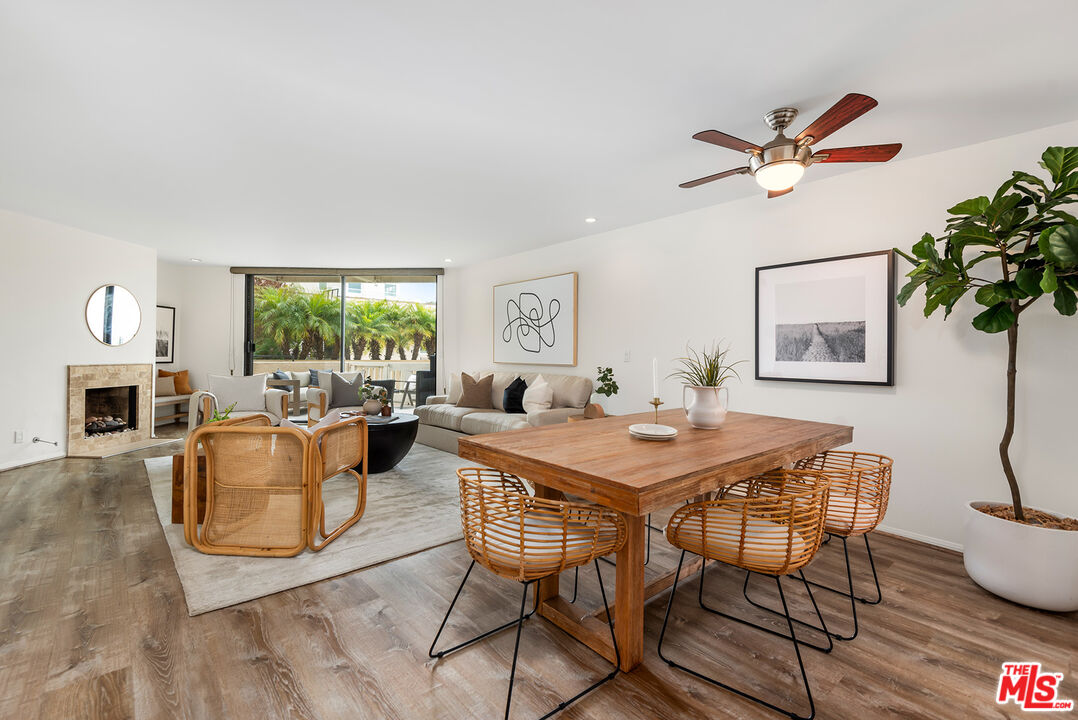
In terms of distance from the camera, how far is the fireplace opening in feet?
17.7

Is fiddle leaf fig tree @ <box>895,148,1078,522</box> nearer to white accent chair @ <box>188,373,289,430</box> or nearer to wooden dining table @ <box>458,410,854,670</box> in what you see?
wooden dining table @ <box>458,410,854,670</box>

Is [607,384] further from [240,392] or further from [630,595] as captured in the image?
[240,392]

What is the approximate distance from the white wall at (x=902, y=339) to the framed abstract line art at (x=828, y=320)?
85 millimetres

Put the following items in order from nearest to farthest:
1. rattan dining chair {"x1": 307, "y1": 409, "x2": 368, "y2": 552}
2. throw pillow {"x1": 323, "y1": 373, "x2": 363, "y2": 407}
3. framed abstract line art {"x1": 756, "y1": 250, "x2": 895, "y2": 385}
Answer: rattan dining chair {"x1": 307, "y1": 409, "x2": 368, "y2": 552} → framed abstract line art {"x1": 756, "y1": 250, "x2": 895, "y2": 385} → throw pillow {"x1": 323, "y1": 373, "x2": 363, "y2": 407}

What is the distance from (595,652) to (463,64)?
8.07ft

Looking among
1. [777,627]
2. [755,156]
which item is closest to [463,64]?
[755,156]

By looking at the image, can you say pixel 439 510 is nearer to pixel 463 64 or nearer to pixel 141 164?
pixel 463 64

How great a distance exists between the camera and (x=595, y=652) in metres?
1.90

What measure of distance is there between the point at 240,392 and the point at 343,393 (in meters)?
1.12

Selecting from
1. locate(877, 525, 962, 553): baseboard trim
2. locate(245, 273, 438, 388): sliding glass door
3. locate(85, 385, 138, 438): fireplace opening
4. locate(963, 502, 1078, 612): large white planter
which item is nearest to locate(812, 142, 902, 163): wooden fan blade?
locate(963, 502, 1078, 612): large white planter

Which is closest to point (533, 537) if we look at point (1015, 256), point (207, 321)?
point (1015, 256)

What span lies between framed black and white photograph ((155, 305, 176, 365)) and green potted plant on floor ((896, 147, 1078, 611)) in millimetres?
8377

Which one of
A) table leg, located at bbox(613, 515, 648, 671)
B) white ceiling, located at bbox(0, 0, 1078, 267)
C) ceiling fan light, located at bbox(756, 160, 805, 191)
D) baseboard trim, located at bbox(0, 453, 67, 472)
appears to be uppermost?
white ceiling, located at bbox(0, 0, 1078, 267)

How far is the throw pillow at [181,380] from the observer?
22.5ft
